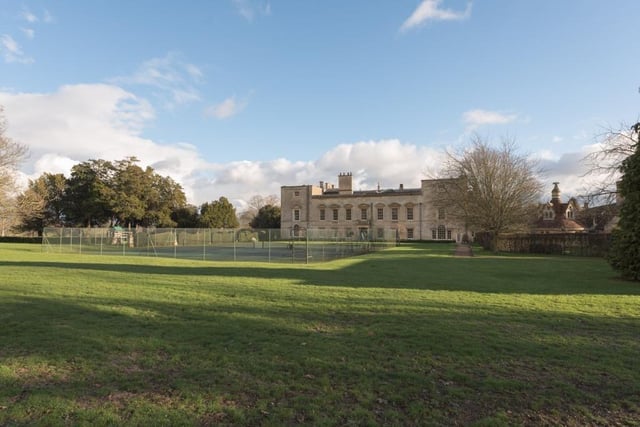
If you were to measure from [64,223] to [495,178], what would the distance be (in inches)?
2375

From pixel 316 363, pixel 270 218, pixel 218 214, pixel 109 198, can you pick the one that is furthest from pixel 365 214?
pixel 316 363

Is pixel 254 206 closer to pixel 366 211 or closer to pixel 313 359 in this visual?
pixel 366 211

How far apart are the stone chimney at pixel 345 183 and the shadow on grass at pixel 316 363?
76806 millimetres

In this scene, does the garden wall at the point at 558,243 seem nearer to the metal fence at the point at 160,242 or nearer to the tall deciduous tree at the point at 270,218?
the metal fence at the point at 160,242

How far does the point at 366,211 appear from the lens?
80562mm

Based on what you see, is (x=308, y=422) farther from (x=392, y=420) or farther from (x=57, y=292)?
(x=57, y=292)

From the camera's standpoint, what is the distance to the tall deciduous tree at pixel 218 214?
2635 inches

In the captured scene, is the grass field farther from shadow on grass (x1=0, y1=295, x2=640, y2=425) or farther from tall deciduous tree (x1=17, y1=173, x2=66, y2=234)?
tall deciduous tree (x1=17, y1=173, x2=66, y2=234)

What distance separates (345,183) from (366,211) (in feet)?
27.4

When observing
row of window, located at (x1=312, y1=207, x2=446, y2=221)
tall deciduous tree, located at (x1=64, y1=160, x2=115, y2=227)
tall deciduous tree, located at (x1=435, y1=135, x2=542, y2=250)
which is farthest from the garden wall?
tall deciduous tree, located at (x1=64, y1=160, x2=115, y2=227)

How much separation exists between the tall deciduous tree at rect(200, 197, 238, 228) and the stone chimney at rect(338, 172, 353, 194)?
23958 mm

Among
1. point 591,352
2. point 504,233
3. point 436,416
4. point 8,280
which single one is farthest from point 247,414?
point 504,233

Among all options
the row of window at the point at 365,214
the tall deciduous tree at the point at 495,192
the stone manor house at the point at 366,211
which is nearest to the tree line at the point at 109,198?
the stone manor house at the point at 366,211

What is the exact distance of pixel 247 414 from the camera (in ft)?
12.5
